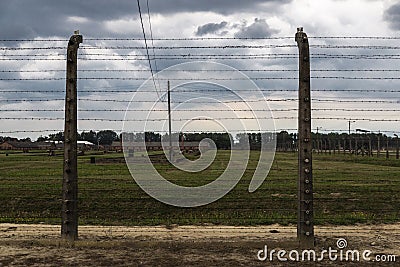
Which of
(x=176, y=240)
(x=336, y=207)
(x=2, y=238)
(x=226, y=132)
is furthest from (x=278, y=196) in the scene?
(x=2, y=238)

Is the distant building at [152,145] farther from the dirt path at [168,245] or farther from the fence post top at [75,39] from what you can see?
the fence post top at [75,39]

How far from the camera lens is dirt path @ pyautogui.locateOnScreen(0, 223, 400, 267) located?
6965 mm

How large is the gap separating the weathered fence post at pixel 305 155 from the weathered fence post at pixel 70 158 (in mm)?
3192

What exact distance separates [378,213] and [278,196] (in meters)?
3.34

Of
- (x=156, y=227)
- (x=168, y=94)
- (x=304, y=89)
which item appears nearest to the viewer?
(x=304, y=89)

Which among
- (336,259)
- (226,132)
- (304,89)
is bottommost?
(336,259)

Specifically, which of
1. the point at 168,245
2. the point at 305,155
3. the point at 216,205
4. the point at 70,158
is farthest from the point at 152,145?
the point at 305,155

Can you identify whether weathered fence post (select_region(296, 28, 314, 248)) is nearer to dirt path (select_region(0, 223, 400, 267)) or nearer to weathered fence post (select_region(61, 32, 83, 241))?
dirt path (select_region(0, 223, 400, 267))

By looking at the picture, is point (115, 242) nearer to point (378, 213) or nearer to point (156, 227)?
point (156, 227)

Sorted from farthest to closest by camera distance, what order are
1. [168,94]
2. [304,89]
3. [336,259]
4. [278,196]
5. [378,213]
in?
[278,196]
[378,213]
[168,94]
[304,89]
[336,259]

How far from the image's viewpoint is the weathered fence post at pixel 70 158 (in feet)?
25.7

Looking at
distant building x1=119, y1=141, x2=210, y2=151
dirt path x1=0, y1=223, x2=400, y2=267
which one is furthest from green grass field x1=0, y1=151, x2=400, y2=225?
dirt path x1=0, y1=223, x2=400, y2=267

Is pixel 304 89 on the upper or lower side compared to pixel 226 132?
upper

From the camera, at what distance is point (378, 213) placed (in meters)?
12.2
